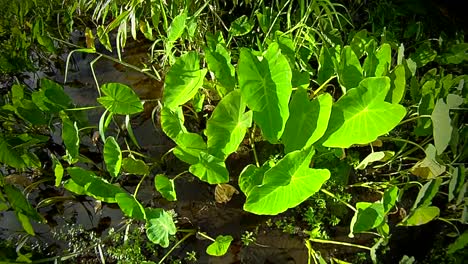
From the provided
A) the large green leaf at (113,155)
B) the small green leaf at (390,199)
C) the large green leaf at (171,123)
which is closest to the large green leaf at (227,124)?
the large green leaf at (171,123)

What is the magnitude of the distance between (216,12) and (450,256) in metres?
1.02

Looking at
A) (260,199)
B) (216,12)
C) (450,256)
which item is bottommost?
(450,256)

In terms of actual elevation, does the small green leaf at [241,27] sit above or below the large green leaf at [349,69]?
below

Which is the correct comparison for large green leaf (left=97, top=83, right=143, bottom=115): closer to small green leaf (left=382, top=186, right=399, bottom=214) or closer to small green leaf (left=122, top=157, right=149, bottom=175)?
small green leaf (left=122, top=157, right=149, bottom=175)

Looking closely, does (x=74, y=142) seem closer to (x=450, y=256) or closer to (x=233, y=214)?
(x=233, y=214)

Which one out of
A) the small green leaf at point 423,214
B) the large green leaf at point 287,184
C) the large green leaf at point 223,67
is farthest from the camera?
the large green leaf at point 223,67

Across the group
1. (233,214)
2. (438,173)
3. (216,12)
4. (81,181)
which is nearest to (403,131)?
(438,173)

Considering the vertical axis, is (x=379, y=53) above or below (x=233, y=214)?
above

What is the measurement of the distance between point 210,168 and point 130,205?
0.62 ft

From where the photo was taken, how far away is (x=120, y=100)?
1162 mm

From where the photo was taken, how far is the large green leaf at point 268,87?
3.27ft

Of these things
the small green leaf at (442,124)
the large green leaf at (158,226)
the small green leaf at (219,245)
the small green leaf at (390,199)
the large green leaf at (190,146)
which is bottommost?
the small green leaf at (219,245)

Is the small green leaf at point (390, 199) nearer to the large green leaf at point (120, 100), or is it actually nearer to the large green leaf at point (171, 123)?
the large green leaf at point (171, 123)

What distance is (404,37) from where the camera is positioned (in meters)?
1.62
